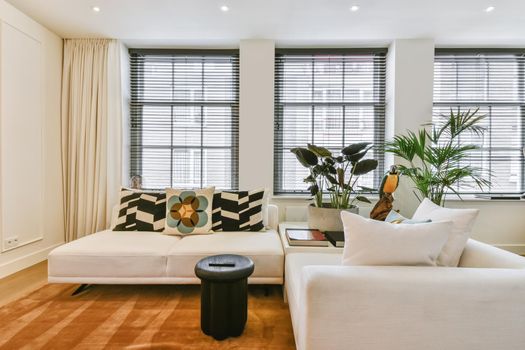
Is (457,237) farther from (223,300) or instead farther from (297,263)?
(223,300)

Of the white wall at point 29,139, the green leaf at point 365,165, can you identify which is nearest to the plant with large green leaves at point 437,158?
the green leaf at point 365,165

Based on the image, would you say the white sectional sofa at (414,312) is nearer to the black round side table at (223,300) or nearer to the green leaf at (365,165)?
the black round side table at (223,300)

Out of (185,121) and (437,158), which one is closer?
(437,158)

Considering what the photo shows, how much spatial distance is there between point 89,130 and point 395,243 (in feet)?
11.4

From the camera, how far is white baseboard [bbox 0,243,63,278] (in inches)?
101

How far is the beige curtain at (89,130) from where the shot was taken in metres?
3.23

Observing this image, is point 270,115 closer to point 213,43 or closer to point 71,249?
point 213,43

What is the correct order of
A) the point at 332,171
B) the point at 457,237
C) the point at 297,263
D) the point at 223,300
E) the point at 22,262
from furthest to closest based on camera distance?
the point at 22,262, the point at 332,171, the point at 297,263, the point at 223,300, the point at 457,237

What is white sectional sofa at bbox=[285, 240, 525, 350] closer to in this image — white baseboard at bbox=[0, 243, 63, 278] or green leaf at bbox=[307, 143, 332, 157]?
green leaf at bbox=[307, 143, 332, 157]

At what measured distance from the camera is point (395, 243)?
3.88ft

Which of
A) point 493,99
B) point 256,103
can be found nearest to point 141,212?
point 256,103

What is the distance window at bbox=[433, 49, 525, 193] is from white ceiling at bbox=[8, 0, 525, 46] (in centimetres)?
25

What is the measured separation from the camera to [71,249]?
2115 millimetres

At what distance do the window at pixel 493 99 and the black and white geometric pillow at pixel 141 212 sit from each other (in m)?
3.53
